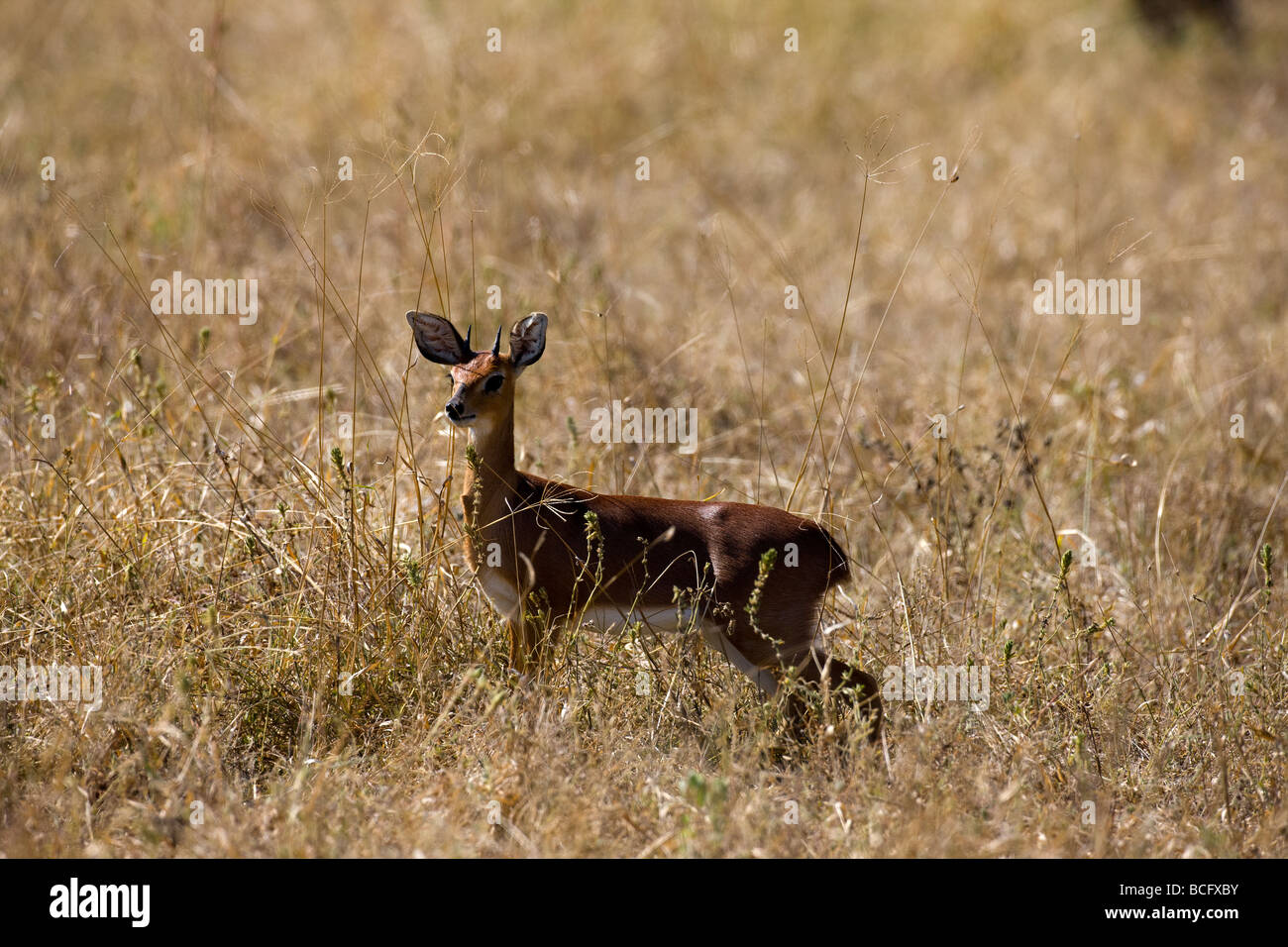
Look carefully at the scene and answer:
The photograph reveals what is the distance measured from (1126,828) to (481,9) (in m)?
10.6

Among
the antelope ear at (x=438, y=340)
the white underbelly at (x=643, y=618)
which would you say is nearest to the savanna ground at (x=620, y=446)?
the white underbelly at (x=643, y=618)

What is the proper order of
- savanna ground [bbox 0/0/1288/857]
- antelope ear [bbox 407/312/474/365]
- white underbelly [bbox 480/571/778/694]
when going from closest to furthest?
savanna ground [bbox 0/0/1288/857] → antelope ear [bbox 407/312/474/365] → white underbelly [bbox 480/571/778/694]

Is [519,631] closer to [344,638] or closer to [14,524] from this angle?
[344,638]

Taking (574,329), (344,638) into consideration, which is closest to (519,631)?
(344,638)

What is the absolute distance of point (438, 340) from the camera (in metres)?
4.22

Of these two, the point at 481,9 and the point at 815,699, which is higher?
the point at 481,9

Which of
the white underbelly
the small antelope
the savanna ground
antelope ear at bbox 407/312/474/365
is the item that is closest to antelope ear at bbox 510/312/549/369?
the small antelope

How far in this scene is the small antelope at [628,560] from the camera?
4.18 metres

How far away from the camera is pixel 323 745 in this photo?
13.6ft

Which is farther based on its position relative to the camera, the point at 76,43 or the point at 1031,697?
the point at 76,43

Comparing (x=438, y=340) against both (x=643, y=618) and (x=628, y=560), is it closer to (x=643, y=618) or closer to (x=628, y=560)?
(x=628, y=560)

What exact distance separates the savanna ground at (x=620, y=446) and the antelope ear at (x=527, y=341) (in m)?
0.43

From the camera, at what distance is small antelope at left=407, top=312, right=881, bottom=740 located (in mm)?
4180

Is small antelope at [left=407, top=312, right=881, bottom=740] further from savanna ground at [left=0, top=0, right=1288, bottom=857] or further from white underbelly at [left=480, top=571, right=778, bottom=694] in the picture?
savanna ground at [left=0, top=0, right=1288, bottom=857]
